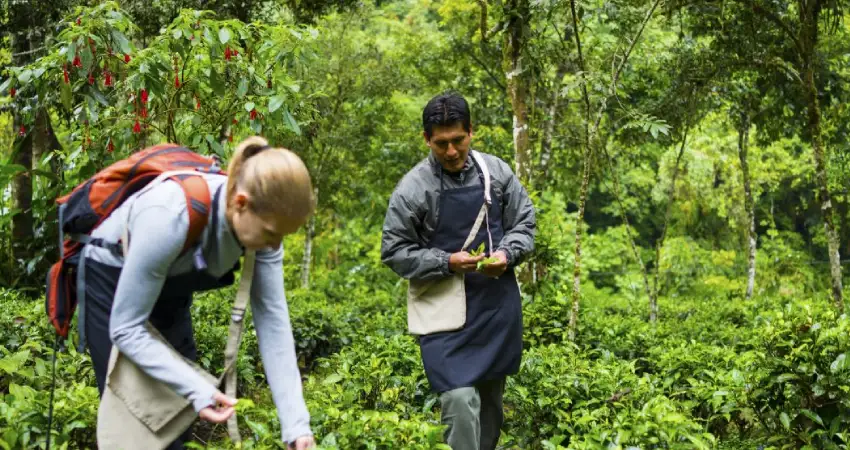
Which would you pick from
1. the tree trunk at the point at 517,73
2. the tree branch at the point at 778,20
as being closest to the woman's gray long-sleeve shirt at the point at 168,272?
the tree trunk at the point at 517,73

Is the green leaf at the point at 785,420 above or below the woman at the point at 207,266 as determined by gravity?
below

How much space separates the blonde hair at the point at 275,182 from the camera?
1.98 metres

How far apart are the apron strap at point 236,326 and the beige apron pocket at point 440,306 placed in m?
1.51

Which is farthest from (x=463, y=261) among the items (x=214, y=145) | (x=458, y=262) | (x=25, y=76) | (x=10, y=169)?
(x=10, y=169)

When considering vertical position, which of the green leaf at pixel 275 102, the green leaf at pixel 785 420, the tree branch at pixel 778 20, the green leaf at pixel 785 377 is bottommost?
the green leaf at pixel 785 420

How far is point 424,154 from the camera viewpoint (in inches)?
558

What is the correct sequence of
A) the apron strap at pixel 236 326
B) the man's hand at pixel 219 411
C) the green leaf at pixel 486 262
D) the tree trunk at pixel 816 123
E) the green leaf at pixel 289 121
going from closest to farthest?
the man's hand at pixel 219 411 → the apron strap at pixel 236 326 → the green leaf at pixel 486 262 → the green leaf at pixel 289 121 → the tree trunk at pixel 816 123

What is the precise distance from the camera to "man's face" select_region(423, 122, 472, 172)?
3.72 meters

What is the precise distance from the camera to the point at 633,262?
25125 mm

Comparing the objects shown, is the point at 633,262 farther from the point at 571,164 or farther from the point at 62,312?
the point at 62,312

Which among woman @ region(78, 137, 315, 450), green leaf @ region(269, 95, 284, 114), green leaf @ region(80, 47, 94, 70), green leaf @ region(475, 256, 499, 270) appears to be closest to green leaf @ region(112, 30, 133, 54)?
green leaf @ region(80, 47, 94, 70)

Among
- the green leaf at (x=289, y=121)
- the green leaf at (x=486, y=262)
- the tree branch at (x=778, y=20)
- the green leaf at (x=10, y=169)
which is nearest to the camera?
the green leaf at (x=486, y=262)

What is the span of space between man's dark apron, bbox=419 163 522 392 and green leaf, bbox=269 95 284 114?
130 cm

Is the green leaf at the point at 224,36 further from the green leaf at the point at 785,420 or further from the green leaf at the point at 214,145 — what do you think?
the green leaf at the point at 785,420
